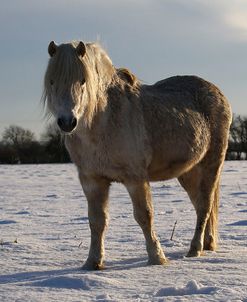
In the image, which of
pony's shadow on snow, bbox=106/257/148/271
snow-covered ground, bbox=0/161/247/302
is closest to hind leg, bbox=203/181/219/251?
snow-covered ground, bbox=0/161/247/302

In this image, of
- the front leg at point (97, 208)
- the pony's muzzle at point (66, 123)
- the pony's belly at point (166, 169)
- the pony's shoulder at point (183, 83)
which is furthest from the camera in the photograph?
the pony's shoulder at point (183, 83)

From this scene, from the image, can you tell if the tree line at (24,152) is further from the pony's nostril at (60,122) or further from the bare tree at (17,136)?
the pony's nostril at (60,122)

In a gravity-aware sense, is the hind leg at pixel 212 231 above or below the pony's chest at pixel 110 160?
below

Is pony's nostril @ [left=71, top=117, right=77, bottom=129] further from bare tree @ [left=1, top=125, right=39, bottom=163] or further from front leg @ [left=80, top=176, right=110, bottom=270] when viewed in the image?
bare tree @ [left=1, top=125, right=39, bottom=163]

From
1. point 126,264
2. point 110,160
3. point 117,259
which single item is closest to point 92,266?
point 126,264

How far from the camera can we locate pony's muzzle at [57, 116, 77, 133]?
Result: 3832mm

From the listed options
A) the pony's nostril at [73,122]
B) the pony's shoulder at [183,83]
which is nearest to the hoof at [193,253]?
the pony's shoulder at [183,83]

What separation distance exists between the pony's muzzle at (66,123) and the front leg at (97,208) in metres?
0.80

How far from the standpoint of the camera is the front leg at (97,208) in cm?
455

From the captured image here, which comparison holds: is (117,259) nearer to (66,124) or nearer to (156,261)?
(156,261)

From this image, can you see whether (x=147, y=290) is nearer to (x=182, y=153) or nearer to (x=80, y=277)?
(x=80, y=277)

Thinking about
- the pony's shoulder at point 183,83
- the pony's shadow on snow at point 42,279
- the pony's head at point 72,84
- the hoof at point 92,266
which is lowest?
the hoof at point 92,266

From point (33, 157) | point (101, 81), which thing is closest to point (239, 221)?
point (101, 81)

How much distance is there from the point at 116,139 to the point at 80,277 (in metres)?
1.26
